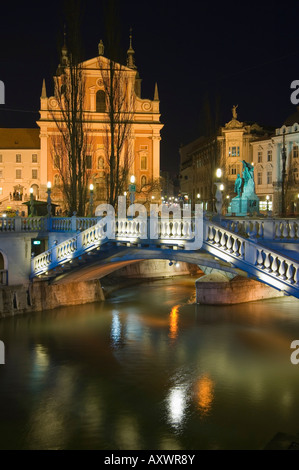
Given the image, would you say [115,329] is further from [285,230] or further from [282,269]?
[282,269]

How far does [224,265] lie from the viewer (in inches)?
832

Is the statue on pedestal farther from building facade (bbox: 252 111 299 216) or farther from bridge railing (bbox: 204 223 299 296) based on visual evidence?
building facade (bbox: 252 111 299 216)

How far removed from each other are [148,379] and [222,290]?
43.9 feet

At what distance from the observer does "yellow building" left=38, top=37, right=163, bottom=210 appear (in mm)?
65062

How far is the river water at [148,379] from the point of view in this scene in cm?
1412

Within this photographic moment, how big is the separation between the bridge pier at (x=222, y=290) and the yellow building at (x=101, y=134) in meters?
32.7

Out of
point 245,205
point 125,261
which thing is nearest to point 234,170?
point 245,205

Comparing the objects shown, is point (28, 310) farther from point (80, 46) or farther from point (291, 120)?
point (291, 120)

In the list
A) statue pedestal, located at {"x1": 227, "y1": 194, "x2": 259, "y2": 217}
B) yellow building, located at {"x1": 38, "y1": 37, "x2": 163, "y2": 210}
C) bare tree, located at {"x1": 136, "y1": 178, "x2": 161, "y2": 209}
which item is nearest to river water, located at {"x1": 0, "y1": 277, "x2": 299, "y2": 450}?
statue pedestal, located at {"x1": 227, "y1": 194, "x2": 259, "y2": 217}

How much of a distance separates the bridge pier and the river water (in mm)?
1340

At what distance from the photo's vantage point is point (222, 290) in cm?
3095

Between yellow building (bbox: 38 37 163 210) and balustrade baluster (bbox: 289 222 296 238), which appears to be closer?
balustrade baluster (bbox: 289 222 296 238)

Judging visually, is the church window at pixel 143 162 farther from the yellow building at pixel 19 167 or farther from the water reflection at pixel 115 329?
the water reflection at pixel 115 329
